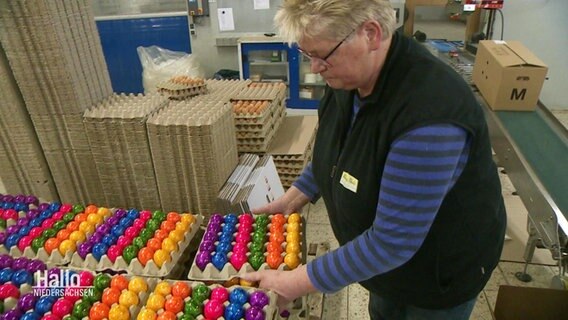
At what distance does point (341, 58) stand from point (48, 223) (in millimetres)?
1429

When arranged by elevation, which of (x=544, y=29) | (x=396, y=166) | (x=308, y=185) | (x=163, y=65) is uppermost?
(x=396, y=166)

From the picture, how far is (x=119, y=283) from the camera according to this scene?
1246mm

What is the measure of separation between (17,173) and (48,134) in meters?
0.34

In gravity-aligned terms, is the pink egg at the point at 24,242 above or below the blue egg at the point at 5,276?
below

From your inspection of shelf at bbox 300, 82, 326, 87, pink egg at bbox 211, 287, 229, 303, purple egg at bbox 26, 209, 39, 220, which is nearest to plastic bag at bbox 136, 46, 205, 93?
shelf at bbox 300, 82, 326, 87

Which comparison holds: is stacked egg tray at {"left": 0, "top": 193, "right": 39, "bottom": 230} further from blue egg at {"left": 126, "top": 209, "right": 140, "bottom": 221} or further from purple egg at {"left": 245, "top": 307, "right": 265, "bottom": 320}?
purple egg at {"left": 245, "top": 307, "right": 265, "bottom": 320}

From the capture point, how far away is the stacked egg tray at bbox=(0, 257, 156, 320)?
116 centimetres

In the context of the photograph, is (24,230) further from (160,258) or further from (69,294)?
(160,258)

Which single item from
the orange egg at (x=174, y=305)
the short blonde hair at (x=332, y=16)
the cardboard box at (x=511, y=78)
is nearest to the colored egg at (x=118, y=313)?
the orange egg at (x=174, y=305)

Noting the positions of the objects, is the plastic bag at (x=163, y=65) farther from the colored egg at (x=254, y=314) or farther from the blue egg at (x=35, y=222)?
the colored egg at (x=254, y=314)

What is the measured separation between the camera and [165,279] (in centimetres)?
134

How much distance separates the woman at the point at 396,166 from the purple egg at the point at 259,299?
0.11 ft

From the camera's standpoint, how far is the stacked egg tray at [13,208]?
1.65m

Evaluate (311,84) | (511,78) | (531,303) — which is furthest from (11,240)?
(311,84)
